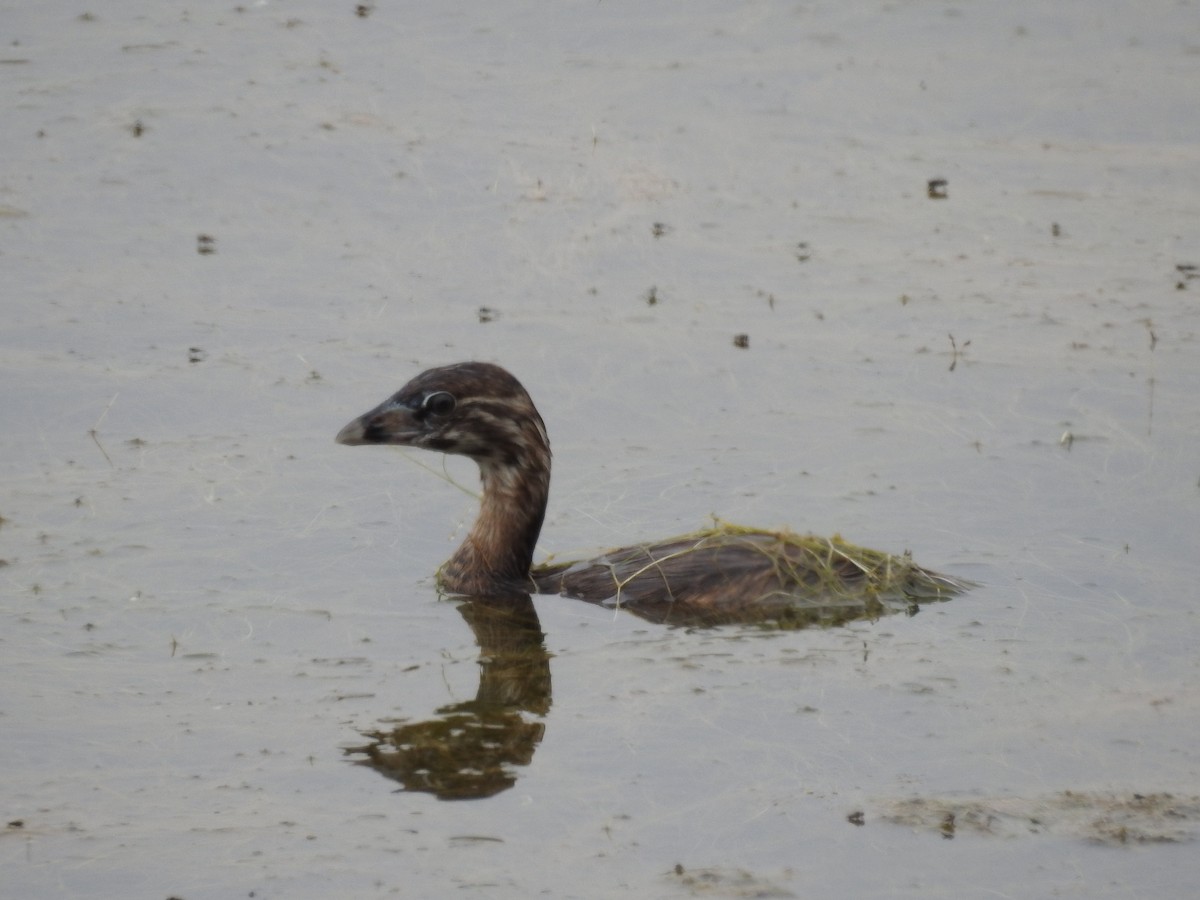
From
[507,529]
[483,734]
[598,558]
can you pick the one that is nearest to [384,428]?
[507,529]

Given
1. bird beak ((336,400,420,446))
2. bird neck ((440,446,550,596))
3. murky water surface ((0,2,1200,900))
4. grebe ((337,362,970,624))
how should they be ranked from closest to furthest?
murky water surface ((0,2,1200,900)) < grebe ((337,362,970,624)) < bird beak ((336,400,420,446)) < bird neck ((440,446,550,596))

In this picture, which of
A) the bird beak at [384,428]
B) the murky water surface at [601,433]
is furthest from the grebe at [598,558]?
the murky water surface at [601,433]

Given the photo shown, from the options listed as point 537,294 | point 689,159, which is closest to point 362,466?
point 537,294

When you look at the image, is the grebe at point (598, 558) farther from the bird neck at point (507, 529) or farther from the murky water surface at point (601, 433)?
the murky water surface at point (601, 433)

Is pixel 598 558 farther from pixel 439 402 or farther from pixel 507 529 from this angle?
pixel 439 402

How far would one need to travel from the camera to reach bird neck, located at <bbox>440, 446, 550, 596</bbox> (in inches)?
430

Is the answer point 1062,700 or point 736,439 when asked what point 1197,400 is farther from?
point 1062,700

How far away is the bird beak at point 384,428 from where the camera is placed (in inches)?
425

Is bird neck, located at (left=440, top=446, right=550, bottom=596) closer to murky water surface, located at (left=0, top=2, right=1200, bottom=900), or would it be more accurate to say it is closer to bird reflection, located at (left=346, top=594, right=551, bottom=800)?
murky water surface, located at (left=0, top=2, right=1200, bottom=900)

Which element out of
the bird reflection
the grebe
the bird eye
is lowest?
the bird reflection

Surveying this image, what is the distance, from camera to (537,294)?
49.9 feet

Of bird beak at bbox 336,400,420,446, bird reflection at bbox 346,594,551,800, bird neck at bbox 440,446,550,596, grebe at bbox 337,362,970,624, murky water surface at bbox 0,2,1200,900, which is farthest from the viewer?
bird neck at bbox 440,446,550,596

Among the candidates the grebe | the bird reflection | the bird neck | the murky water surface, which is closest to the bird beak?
the grebe

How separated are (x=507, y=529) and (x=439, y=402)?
0.74 meters
